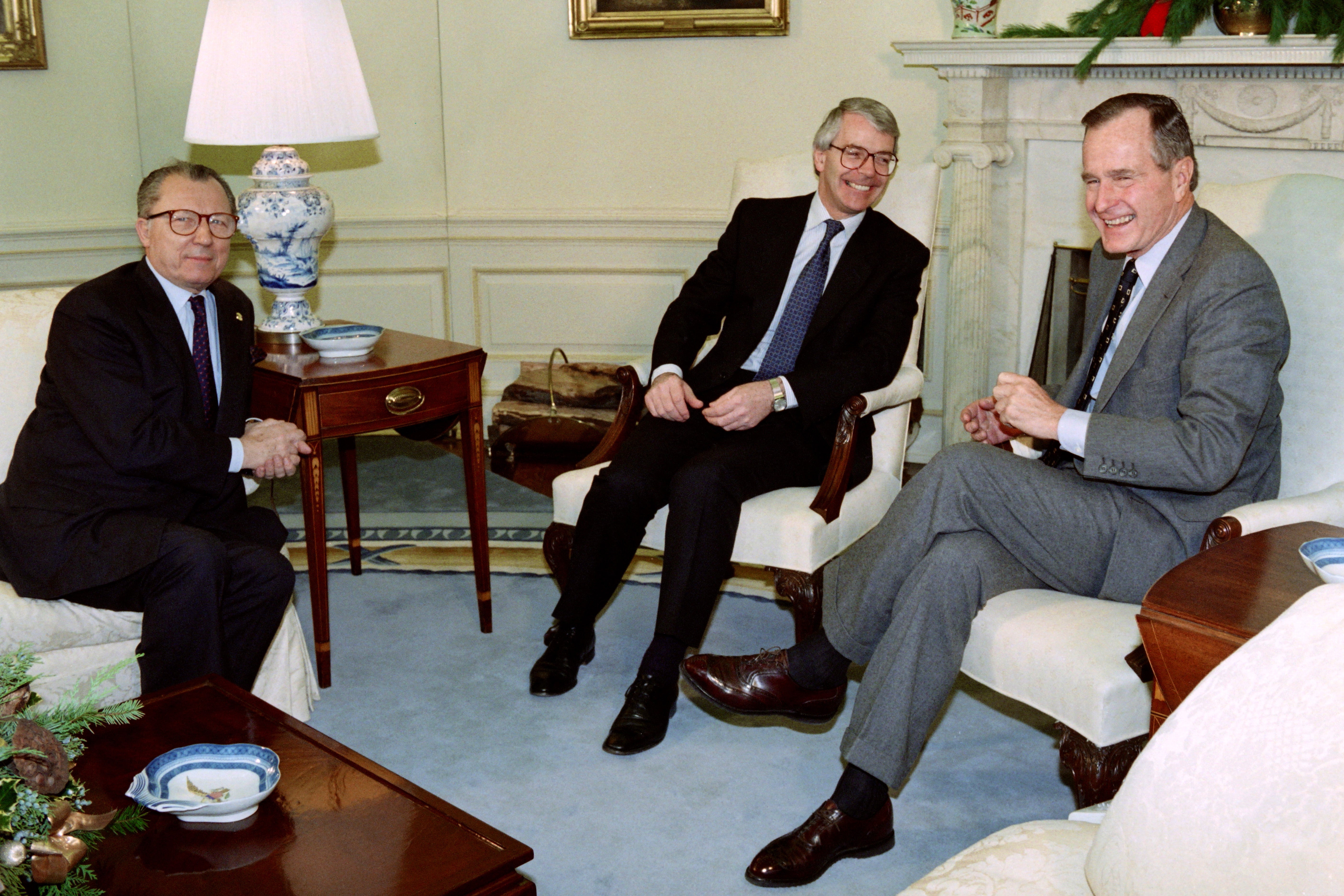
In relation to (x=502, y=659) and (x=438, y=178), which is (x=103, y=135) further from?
(x=502, y=659)

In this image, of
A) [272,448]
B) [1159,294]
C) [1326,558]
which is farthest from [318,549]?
[1326,558]

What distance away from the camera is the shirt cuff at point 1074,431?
86.4 inches

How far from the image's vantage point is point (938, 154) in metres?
4.11

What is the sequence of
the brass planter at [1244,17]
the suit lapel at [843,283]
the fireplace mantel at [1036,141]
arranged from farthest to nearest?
the fireplace mantel at [1036,141] → the brass planter at [1244,17] → the suit lapel at [843,283]

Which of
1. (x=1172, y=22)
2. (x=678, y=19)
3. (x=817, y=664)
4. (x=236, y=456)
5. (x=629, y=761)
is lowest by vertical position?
(x=629, y=761)

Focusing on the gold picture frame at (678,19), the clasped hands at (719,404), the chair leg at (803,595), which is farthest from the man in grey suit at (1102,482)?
the gold picture frame at (678,19)

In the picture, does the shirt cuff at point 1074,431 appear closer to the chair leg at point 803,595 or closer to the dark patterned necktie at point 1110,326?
the dark patterned necktie at point 1110,326

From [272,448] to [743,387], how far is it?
105 cm

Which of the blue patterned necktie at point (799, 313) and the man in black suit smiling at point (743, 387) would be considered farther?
the blue patterned necktie at point (799, 313)

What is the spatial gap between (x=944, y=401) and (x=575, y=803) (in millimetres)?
2366

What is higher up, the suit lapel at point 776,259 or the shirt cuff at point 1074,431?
the suit lapel at point 776,259

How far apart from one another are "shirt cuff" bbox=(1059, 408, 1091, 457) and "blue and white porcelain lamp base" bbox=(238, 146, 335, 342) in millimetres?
1893

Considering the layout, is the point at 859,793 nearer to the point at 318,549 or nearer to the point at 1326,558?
the point at 1326,558

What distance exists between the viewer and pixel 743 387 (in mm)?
2879
